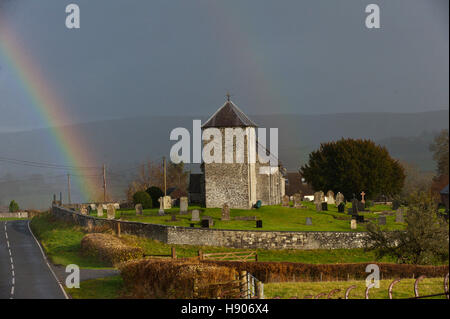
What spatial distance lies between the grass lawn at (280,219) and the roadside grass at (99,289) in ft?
66.8

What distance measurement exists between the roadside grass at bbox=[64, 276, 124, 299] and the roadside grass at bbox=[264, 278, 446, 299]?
20.9 feet

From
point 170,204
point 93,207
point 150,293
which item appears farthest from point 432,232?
point 93,207

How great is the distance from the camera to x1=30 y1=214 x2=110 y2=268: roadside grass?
121 ft

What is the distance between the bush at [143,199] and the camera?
67.5 m

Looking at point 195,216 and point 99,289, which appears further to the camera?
point 195,216

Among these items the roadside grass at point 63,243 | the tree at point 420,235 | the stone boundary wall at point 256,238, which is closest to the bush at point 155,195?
the roadside grass at point 63,243

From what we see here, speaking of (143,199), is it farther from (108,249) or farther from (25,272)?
(25,272)

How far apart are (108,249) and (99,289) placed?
923cm

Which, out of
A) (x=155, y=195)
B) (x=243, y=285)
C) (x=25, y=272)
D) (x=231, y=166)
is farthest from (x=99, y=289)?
(x=155, y=195)

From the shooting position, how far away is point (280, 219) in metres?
55.6

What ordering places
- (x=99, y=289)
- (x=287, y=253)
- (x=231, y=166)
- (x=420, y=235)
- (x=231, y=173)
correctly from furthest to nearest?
(x=231, y=166), (x=231, y=173), (x=287, y=253), (x=420, y=235), (x=99, y=289)

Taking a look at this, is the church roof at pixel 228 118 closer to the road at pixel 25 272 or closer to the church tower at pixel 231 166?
the church tower at pixel 231 166

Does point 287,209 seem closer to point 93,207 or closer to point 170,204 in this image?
point 170,204

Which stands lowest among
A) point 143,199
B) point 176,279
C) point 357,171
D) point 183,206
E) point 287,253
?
point 287,253
